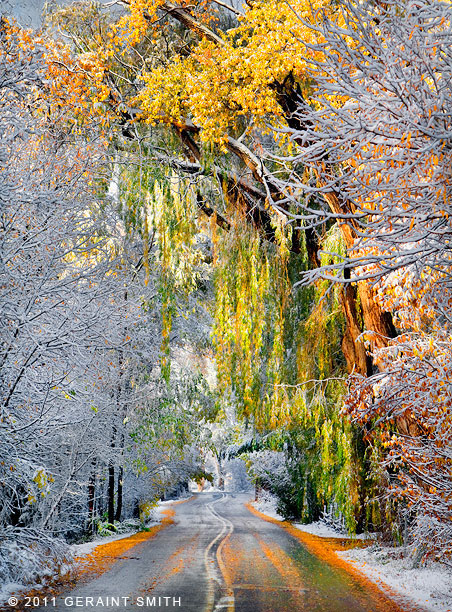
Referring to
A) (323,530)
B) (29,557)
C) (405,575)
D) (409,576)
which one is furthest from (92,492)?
(409,576)

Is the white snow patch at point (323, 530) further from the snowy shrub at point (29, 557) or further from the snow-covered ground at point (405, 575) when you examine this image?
the snowy shrub at point (29, 557)

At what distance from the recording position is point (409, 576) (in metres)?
10.4

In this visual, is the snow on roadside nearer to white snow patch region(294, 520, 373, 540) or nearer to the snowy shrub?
the snowy shrub

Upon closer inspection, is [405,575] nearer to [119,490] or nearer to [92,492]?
[92,492]

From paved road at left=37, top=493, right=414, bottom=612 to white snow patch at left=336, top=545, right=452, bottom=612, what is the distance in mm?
534

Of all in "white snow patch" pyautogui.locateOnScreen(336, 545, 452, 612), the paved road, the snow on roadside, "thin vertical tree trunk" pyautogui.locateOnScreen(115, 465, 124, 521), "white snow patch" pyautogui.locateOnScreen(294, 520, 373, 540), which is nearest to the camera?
the paved road

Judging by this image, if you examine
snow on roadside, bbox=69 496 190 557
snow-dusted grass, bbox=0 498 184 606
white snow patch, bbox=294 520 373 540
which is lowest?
white snow patch, bbox=294 520 373 540

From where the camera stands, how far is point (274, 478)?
26.0 metres

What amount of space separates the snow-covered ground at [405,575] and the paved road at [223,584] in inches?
20.8

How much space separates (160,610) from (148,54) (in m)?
10.4

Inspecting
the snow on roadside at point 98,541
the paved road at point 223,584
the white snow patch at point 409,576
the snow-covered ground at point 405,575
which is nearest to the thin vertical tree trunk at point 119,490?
the snow on roadside at point 98,541

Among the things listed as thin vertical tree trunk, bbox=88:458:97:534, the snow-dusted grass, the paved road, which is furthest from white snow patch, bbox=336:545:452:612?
thin vertical tree trunk, bbox=88:458:97:534

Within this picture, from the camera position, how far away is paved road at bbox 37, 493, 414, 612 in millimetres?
8078

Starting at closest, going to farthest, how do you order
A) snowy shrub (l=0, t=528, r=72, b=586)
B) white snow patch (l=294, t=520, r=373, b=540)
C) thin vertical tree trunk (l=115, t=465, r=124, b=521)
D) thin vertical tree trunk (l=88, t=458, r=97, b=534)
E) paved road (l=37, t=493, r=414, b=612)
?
paved road (l=37, t=493, r=414, b=612), snowy shrub (l=0, t=528, r=72, b=586), thin vertical tree trunk (l=88, t=458, r=97, b=534), white snow patch (l=294, t=520, r=373, b=540), thin vertical tree trunk (l=115, t=465, r=124, b=521)
